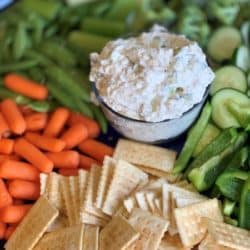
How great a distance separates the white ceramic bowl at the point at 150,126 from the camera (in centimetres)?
206

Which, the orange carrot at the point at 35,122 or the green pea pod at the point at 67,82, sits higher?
the green pea pod at the point at 67,82

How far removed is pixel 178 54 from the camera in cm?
204

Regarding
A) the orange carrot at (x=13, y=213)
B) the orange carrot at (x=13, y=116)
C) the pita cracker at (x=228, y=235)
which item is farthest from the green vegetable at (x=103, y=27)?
the pita cracker at (x=228, y=235)

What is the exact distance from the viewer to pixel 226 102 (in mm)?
2150

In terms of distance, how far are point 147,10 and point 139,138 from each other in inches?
23.0

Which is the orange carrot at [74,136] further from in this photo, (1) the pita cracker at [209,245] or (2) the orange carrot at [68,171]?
(1) the pita cracker at [209,245]

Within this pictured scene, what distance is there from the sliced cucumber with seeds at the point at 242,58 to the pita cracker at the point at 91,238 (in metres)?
0.77

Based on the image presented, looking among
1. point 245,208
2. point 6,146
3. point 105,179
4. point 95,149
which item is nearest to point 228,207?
point 245,208

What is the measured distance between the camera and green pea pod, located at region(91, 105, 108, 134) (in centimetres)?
226

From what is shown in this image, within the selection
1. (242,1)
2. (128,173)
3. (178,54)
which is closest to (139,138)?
(128,173)

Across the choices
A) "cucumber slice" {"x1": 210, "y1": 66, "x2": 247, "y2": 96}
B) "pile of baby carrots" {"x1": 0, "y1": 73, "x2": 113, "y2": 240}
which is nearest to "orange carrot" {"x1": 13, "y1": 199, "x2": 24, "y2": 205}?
"pile of baby carrots" {"x1": 0, "y1": 73, "x2": 113, "y2": 240}

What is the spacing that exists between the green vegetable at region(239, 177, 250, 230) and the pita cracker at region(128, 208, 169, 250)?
0.80 ft

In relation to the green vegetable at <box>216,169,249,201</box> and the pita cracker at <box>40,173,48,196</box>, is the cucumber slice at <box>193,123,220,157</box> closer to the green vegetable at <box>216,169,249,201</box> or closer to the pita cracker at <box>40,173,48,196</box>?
the green vegetable at <box>216,169,249,201</box>

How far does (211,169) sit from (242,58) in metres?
0.46
